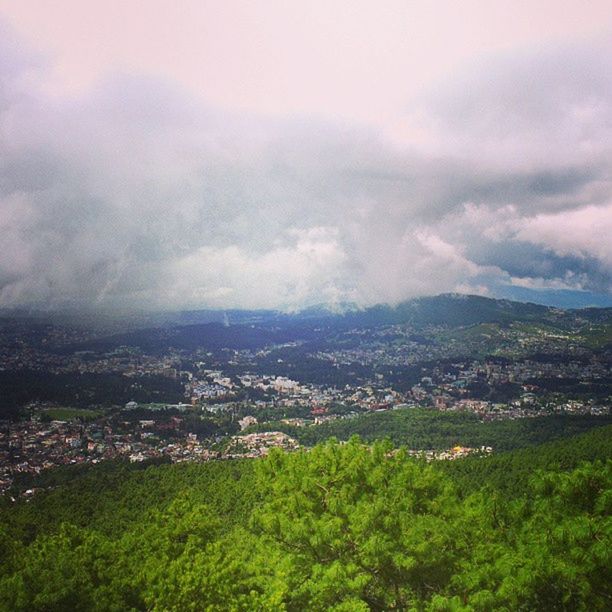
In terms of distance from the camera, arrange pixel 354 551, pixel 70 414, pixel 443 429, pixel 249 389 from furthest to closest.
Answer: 1. pixel 249 389
2. pixel 443 429
3. pixel 70 414
4. pixel 354 551

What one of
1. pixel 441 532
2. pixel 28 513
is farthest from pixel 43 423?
pixel 441 532

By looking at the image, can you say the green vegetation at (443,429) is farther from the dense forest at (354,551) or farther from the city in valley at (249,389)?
the dense forest at (354,551)

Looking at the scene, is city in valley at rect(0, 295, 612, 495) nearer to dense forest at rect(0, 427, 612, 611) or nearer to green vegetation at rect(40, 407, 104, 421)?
green vegetation at rect(40, 407, 104, 421)

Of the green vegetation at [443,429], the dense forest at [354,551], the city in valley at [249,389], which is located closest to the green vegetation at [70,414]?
the city in valley at [249,389]

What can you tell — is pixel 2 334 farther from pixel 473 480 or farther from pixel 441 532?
pixel 441 532

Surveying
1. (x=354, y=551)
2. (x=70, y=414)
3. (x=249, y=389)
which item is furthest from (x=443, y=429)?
(x=354, y=551)

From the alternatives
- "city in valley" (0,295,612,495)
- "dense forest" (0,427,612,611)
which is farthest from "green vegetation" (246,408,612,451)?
"dense forest" (0,427,612,611)

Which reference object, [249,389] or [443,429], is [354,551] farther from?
[249,389]
